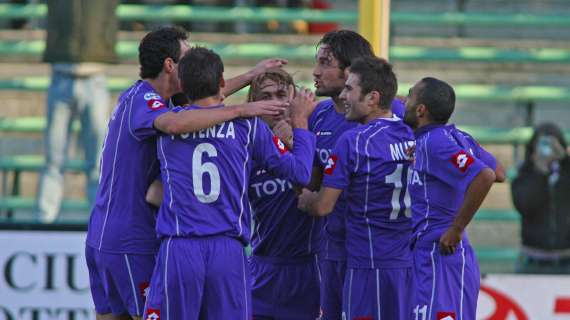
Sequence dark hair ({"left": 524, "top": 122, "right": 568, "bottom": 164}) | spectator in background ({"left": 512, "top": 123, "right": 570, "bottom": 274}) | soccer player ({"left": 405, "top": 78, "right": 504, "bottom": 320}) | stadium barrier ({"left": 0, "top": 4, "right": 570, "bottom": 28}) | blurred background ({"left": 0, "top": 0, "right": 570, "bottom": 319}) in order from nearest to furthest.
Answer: soccer player ({"left": 405, "top": 78, "right": 504, "bottom": 320}) < spectator in background ({"left": 512, "top": 123, "right": 570, "bottom": 274}) < dark hair ({"left": 524, "top": 122, "right": 568, "bottom": 164}) < blurred background ({"left": 0, "top": 0, "right": 570, "bottom": 319}) < stadium barrier ({"left": 0, "top": 4, "right": 570, "bottom": 28})

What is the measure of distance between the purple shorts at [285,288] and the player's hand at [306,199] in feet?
→ 1.52

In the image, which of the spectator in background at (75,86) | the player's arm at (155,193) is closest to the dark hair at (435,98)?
the player's arm at (155,193)

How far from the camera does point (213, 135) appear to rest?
5281 mm

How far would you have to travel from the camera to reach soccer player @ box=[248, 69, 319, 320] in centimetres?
601

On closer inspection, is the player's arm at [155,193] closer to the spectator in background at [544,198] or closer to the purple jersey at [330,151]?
the purple jersey at [330,151]

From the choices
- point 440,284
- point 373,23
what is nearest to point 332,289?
point 440,284

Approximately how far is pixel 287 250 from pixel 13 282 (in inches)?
99.0

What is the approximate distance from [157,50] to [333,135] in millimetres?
1005

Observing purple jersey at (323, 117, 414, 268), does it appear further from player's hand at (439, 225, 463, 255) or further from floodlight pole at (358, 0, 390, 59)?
floodlight pole at (358, 0, 390, 59)

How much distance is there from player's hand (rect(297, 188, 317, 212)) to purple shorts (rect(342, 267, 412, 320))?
1.31 ft

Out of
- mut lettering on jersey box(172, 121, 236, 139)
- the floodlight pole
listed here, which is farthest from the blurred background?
mut lettering on jersey box(172, 121, 236, 139)

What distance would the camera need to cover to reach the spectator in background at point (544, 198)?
26.8 feet

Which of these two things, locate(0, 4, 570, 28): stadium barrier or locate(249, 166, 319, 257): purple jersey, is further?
locate(0, 4, 570, 28): stadium barrier

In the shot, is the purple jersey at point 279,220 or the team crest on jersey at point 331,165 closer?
the team crest on jersey at point 331,165
